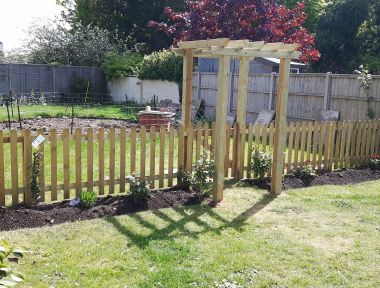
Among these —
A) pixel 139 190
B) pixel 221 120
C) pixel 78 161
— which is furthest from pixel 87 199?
pixel 221 120

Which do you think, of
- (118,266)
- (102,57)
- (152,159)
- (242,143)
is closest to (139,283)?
(118,266)

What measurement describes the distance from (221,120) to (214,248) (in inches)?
87.4

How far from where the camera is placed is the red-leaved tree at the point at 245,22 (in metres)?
16.3

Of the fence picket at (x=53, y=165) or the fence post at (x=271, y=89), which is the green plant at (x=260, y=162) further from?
the fence post at (x=271, y=89)

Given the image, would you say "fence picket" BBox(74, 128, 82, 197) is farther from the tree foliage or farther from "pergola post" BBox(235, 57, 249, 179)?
the tree foliage

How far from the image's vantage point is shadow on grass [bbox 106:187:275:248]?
15.7 ft

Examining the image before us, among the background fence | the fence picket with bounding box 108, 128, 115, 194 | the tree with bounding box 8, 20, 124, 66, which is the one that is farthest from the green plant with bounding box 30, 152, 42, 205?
the tree with bounding box 8, 20, 124, 66

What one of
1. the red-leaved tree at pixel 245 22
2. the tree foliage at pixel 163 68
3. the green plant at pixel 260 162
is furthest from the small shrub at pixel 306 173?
the tree foliage at pixel 163 68

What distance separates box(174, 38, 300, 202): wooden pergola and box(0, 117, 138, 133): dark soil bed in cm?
598

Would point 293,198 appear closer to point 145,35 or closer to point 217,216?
point 217,216

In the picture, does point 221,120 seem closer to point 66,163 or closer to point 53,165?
point 66,163

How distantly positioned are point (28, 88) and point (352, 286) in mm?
21856

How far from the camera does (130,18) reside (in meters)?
33.1

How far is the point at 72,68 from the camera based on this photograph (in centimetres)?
2409
